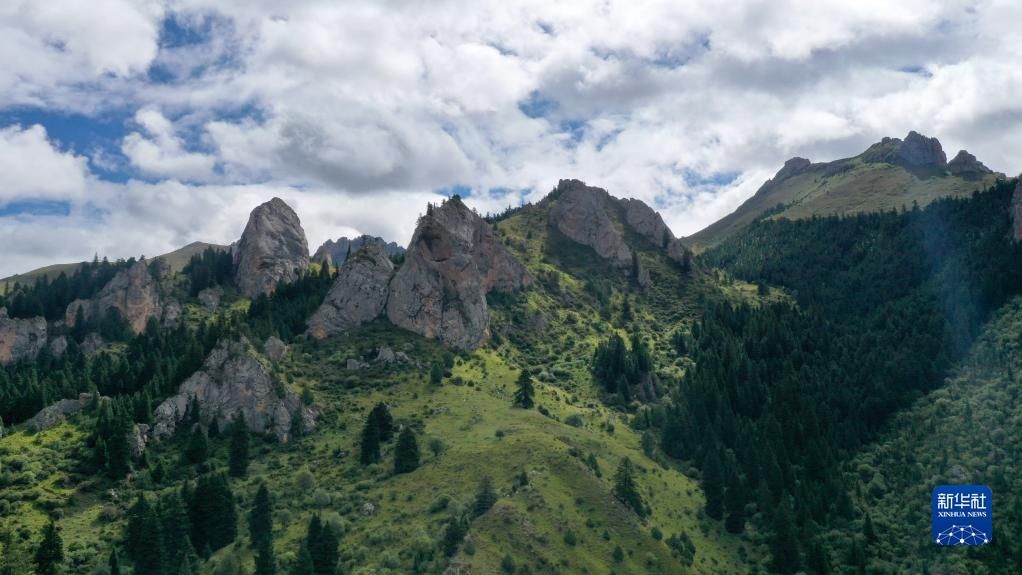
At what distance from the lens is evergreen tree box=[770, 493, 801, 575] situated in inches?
4382

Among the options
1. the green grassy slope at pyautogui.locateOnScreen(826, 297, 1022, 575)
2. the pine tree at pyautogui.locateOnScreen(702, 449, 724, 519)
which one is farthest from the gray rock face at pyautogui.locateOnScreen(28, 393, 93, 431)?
the green grassy slope at pyautogui.locateOnScreen(826, 297, 1022, 575)

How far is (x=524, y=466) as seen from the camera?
11750 cm

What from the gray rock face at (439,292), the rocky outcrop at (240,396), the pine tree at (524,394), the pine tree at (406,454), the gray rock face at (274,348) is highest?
the gray rock face at (439,292)

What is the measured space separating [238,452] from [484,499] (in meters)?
45.1

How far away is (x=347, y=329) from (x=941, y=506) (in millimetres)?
127155

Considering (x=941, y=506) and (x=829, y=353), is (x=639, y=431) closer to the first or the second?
(x=829, y=353)

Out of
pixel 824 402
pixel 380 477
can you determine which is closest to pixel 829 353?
pixel 824 402

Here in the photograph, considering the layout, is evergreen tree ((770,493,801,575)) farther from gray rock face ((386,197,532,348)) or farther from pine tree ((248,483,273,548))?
gray rock face ((386,197,532,348))

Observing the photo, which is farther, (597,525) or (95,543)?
(597,525)

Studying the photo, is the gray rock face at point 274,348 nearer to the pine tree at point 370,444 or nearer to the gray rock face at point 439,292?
the gray rock face at point 439,292

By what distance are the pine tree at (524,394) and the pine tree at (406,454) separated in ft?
107

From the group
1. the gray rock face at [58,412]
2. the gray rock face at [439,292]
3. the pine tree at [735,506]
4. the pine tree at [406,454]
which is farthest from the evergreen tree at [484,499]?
the gray rock face at [58,412]

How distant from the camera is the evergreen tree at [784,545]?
365 ft

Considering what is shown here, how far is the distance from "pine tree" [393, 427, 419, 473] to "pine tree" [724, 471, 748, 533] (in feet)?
174
